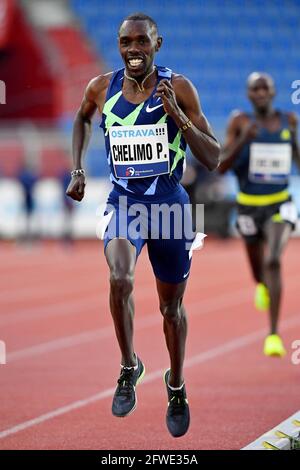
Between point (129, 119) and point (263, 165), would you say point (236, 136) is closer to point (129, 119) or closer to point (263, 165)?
point (263, 165)

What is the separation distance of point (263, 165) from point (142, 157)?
4255 millimetres

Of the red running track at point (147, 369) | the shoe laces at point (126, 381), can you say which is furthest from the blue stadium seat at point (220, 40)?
the shoe laces at point (126, 381)

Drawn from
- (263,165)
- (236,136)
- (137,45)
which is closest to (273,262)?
(263,165)

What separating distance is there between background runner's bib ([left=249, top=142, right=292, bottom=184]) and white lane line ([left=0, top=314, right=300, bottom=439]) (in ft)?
5.01

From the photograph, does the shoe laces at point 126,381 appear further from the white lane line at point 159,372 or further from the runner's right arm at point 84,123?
the runner's right arm at point 84,123

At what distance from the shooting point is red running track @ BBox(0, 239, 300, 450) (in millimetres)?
5879

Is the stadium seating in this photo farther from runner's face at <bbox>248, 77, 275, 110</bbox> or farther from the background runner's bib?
runner's face at <bbox>248, 77, 275, 110</bbox>

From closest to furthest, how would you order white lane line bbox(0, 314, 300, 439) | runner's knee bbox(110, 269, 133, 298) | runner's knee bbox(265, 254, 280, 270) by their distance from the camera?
runner's knee bbox(110, 269, 133, 298) → white lane line bbox(0, 314, 300, 439) → runner's knee bbox(265, 254, 280, 270)

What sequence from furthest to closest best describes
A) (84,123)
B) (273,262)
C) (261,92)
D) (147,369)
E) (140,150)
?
(261,92)
(273,262)
(147,369)
(84,123)
(140,150)

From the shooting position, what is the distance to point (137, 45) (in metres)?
5.20

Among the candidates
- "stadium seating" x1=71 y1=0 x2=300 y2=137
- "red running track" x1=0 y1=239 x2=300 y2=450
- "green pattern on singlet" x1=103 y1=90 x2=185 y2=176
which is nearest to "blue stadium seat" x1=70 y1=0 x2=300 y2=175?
"stadium seating" x1=71 y1=0 x2=300 y2=137

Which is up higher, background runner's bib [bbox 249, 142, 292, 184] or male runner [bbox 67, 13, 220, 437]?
male runner [bbox 67, 13, 220, 437]
